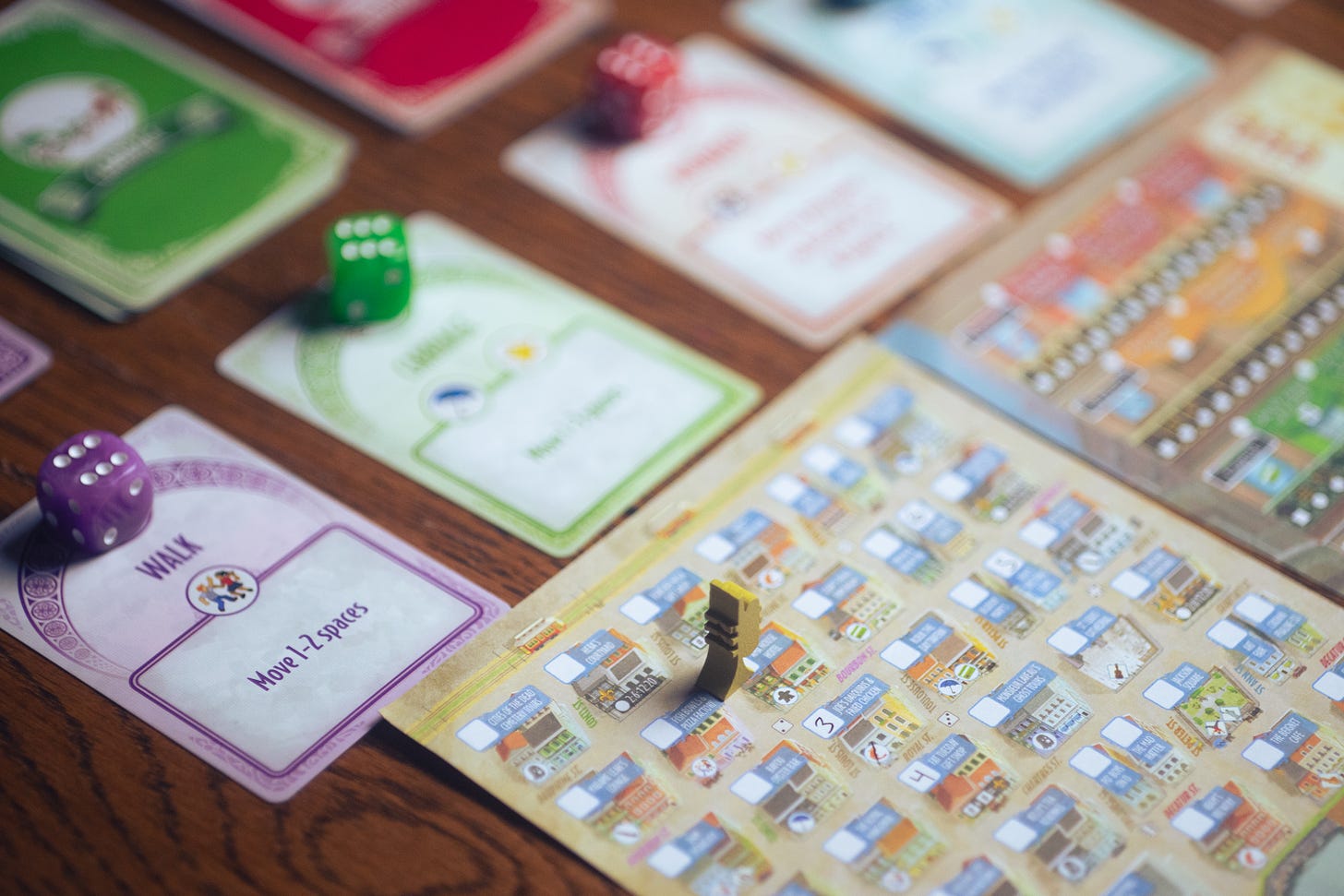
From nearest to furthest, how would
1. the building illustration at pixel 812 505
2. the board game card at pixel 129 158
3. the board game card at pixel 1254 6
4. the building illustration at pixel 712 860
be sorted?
the building illustration at pixel 712 860 < the building illustration at pixel 812 505 < the board game card at pixel 129 158 < the board game card at pixel 1254 6

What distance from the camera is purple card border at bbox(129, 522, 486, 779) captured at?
1066mm

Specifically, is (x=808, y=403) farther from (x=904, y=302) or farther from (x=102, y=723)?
(x=102, y=723)

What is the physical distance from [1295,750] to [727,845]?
1.31 feet

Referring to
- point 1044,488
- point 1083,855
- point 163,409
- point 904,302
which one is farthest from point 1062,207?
point 163,409

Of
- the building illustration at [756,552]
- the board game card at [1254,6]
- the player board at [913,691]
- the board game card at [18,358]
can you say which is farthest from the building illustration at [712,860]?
the board game card at [1254,6]

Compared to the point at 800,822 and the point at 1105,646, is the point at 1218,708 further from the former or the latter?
the point at 800,822

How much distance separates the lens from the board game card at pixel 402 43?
1.54 m

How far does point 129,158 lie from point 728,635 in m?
0.76

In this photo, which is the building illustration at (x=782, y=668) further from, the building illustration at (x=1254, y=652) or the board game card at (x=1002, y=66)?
the board game card at (x=1002, y=66)

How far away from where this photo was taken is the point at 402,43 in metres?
1.58

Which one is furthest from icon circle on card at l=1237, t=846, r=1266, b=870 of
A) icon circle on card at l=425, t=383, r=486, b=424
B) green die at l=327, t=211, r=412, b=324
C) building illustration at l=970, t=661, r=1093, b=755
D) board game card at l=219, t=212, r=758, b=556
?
green die at l=327, t=211, r=412, b=324

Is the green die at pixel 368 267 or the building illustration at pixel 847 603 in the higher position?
the green die at pixel 368 267

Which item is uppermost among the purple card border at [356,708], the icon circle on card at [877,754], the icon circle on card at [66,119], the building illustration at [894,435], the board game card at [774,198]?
the board game card at [774,198]

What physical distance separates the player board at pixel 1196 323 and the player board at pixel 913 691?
0.05m
